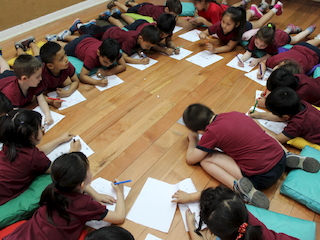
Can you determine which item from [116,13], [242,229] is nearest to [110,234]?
[242,229]

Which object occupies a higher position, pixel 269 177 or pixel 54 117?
pixel 269 177

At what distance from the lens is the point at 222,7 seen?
131 inches

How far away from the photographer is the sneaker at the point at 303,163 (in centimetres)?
156

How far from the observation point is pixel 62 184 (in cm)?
114

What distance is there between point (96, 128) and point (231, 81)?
138 cm

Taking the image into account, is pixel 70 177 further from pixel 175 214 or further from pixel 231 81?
pixel 231 81

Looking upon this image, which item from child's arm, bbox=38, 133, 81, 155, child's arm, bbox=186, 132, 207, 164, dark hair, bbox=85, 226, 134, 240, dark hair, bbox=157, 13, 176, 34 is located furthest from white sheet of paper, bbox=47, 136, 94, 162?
dark hair, bbox=157, 13, 176, 34

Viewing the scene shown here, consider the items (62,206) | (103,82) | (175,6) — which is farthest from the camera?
(175,6)

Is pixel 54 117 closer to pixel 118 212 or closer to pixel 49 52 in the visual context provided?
pixel 49 52

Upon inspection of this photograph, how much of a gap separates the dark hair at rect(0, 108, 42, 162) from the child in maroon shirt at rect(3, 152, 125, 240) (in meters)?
0.30

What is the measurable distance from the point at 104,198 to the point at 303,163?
4.02 ft

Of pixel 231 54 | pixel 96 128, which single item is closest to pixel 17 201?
pixel 96 128

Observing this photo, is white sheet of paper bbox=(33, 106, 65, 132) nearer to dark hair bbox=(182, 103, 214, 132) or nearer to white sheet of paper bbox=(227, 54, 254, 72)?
dark hair bbox=(182, 103, 214, 132)

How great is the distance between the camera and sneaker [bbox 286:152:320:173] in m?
1.56
